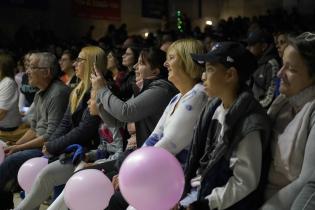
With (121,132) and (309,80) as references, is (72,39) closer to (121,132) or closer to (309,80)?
(121,132)

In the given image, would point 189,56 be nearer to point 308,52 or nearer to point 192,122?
point 192,122

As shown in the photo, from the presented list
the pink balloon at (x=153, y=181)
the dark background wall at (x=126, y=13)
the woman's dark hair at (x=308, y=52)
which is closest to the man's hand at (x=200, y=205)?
the pink balloon at (x=153, y=181)

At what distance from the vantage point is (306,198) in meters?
1.84

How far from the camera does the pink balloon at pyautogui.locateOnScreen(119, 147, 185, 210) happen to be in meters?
2.32

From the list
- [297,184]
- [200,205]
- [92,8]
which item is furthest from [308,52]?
[92,8]

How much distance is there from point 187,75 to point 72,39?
10480mm

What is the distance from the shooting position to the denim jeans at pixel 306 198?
1.82 meters

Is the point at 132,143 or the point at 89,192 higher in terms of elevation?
the point at 132,143

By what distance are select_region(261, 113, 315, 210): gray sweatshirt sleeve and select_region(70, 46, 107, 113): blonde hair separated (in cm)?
210

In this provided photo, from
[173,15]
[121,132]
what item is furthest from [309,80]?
[173,15]

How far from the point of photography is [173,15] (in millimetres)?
14547

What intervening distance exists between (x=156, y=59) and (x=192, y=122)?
762 millimetres

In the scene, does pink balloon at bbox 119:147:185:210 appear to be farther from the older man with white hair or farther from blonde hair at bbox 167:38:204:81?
the older man with white hair

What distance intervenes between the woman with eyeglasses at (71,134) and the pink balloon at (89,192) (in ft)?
1.66
